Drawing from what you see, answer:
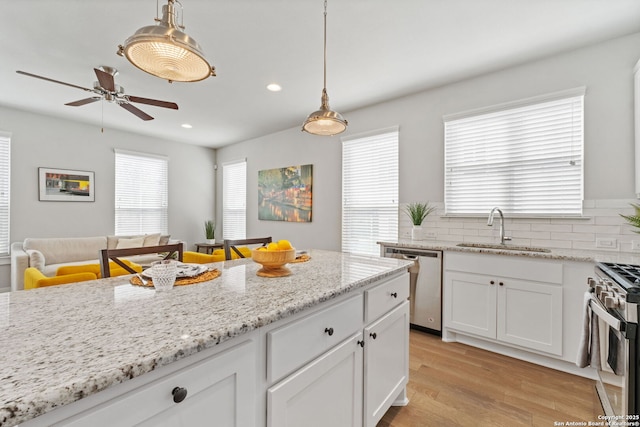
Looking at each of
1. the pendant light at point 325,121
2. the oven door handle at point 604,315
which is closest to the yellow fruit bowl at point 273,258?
the pendant light at point 325,121

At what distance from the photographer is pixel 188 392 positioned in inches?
27.9

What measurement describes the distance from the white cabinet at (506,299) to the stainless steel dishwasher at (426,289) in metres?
0.08

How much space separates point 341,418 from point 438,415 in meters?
0.93

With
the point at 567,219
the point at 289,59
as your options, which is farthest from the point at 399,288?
the point at 289,59

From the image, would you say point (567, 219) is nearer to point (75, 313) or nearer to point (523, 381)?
point (523, 381)

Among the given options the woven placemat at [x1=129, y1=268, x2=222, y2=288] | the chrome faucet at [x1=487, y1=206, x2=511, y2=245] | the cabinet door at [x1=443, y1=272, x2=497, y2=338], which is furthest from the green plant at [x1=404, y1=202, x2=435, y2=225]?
the woven placemat at [x1=129, y1=268, x2=222, y2=288]

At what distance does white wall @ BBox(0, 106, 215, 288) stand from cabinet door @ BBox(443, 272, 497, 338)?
5257mm

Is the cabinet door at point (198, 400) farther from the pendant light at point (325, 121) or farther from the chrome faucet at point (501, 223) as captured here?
the chrome faucet at point (501, 223)

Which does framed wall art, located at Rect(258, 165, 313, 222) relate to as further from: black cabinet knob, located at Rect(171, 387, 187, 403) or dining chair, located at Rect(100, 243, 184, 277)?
black cabinet knob, located at Rect(171, 387, 187, 403)

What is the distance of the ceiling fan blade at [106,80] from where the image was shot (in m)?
2.49

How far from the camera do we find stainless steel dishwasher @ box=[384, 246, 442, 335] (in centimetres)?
291

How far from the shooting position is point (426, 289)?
2973mm

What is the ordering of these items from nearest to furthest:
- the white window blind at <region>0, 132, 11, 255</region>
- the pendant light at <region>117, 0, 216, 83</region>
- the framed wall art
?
the pendant light at <region>117, 0, 216, 83</region> → the white window blind at <region>0, 132, 11, 255</region> → the framed wall art

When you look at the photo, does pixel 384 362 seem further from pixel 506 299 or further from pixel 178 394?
pixel 506 299
